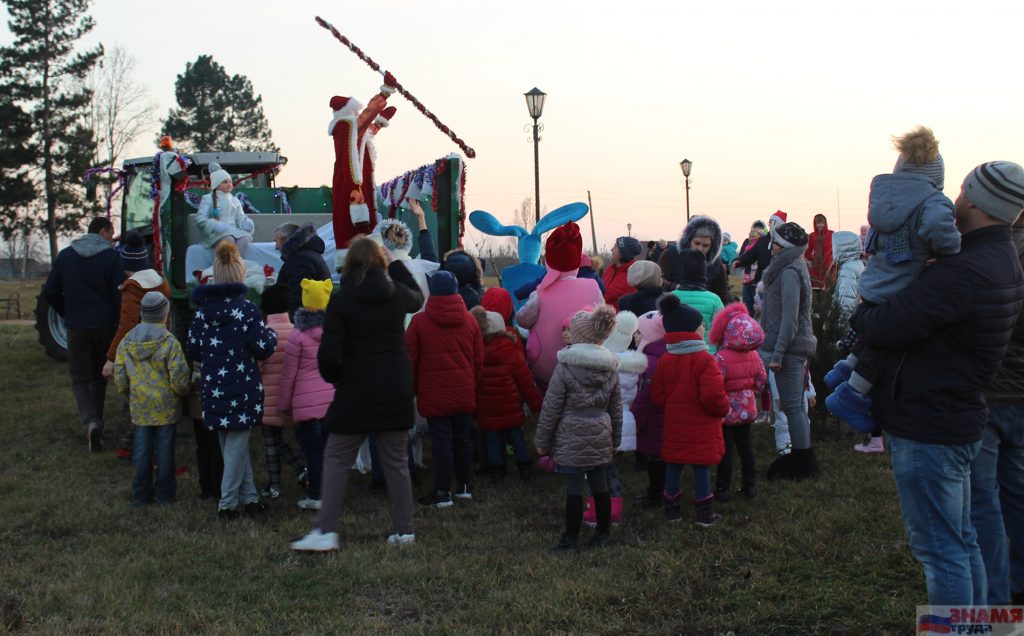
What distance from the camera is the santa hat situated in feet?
28.3

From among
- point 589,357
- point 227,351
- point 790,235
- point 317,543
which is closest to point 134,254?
point 227,351

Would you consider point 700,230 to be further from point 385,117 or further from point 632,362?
point 385,117

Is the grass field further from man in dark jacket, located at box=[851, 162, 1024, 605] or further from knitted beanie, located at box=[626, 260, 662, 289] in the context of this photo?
knitted beanie, located at box=[626, 260, 662, 289]

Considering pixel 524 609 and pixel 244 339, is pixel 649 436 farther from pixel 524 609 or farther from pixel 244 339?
pixel 244 339

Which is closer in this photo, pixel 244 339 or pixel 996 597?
pixel 996 597

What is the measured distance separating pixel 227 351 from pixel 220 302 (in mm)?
330

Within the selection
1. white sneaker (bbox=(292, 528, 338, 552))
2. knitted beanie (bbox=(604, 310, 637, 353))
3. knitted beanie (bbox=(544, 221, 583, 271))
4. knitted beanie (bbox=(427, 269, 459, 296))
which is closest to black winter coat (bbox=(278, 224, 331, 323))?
knitted beanie (bbox=(427, 269, 459, 296))

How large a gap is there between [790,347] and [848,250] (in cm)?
360

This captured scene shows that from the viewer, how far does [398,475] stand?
18.6ft

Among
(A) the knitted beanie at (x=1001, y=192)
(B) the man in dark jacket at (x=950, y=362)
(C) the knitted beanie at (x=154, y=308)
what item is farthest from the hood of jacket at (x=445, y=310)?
(A) the knitted beanie at (x=1001, y=192)

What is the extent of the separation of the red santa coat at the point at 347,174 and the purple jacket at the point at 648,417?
3.00m

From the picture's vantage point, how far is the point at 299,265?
7043 mm

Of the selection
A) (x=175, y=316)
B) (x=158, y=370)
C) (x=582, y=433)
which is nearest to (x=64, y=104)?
(x=175, y=316)

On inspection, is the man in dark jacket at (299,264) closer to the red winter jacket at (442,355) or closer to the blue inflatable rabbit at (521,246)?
the red winter jacket at (442,355)
